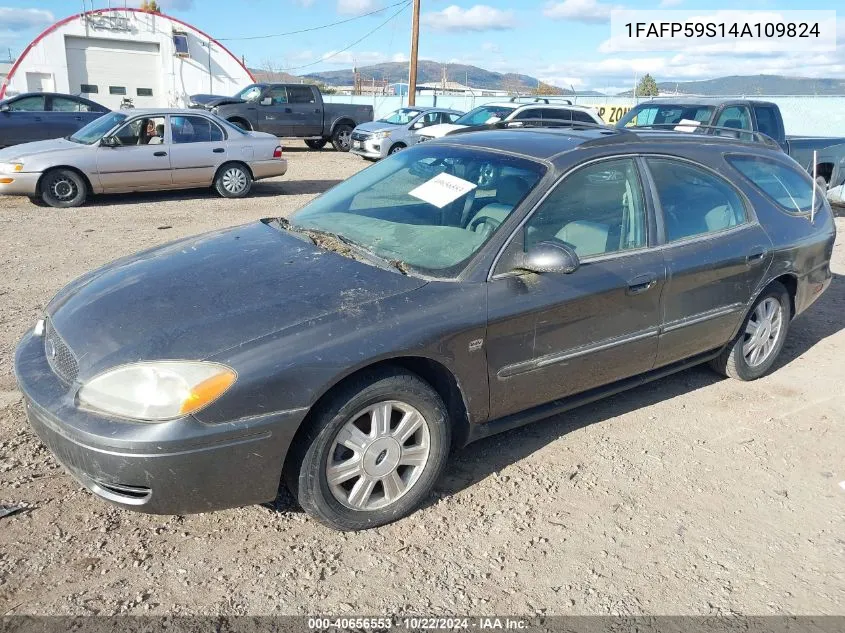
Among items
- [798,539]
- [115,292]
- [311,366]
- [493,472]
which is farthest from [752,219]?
[115,292]

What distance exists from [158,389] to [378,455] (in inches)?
36.7

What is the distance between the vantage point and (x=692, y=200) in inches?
161

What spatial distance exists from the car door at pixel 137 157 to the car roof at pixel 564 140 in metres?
7.49

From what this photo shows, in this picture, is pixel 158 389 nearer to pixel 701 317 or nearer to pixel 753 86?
pixel 701 317

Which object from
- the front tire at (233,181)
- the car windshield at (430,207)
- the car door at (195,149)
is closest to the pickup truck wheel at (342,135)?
A: the front tire at (233,181)

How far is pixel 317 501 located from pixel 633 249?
6.88ft

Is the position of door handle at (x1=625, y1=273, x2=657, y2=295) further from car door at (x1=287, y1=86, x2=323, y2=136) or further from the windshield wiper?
car door at (x1=287, y1=86, x2=323, y2=136)

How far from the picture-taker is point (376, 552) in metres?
2.89

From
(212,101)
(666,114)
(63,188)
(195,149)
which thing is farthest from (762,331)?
(212,101)

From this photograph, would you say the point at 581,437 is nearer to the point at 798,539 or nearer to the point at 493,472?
the point at 493,472

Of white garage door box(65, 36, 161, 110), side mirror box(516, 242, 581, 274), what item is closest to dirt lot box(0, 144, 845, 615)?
side mirror box(516, 242, 581, 274)

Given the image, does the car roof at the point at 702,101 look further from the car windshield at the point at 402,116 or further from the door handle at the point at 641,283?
the car windshield at the point at 402,116

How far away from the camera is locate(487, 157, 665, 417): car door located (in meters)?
3.24

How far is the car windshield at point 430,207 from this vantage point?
132 inches
